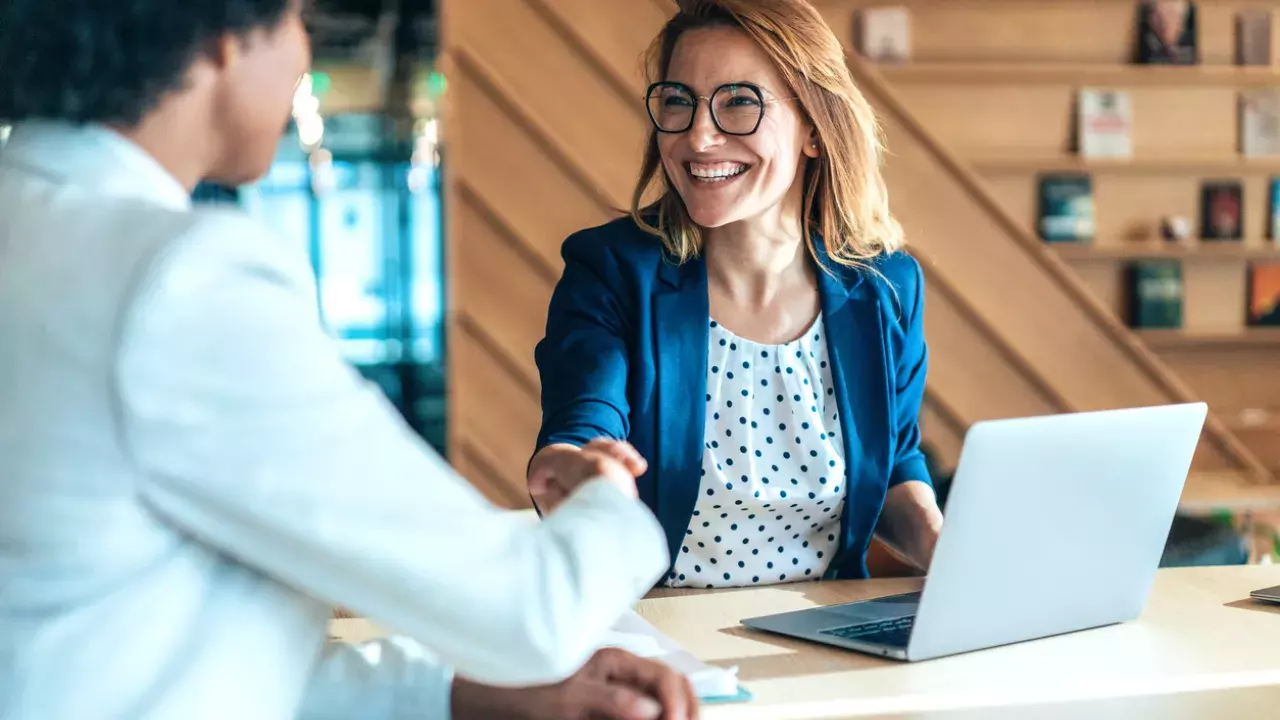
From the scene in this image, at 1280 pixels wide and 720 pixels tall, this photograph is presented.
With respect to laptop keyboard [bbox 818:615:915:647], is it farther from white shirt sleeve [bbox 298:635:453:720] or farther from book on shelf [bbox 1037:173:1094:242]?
Result: book on shelf [bbox 1037:173:1094:242]

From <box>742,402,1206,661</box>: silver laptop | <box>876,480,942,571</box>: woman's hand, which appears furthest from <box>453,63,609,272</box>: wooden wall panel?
<box>742,402,1206,661</box>: silver laptop

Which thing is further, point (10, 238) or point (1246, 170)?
point (1246, 170)

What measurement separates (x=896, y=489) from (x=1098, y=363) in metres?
2.45

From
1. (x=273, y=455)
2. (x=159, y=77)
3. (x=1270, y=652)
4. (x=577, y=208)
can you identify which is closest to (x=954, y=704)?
(x=1270, y=652)

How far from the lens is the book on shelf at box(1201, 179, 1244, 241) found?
4.78 metres

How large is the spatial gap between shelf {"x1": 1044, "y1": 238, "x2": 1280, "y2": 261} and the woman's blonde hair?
2.69 m

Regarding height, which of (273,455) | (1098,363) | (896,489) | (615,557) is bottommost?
(1098,363)

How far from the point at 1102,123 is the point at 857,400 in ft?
10.3

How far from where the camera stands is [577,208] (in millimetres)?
4043

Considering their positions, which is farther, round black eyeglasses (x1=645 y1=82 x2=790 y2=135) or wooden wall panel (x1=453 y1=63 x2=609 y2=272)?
wooden wall panel (x1=453 y1=63 x2=609 y2=272)

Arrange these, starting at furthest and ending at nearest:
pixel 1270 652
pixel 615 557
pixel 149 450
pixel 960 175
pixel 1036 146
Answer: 1. pixel 1036 146
2. pixel 960 175
3. pixel 1270 652
4. pixel 615 557
5. pixel 149 450

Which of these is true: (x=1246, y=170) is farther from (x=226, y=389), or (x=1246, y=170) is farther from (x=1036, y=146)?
(x=226, y=389)

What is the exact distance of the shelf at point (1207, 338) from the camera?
4.71 metres

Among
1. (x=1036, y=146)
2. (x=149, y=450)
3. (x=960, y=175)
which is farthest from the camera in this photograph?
(x=1036, y=146)
